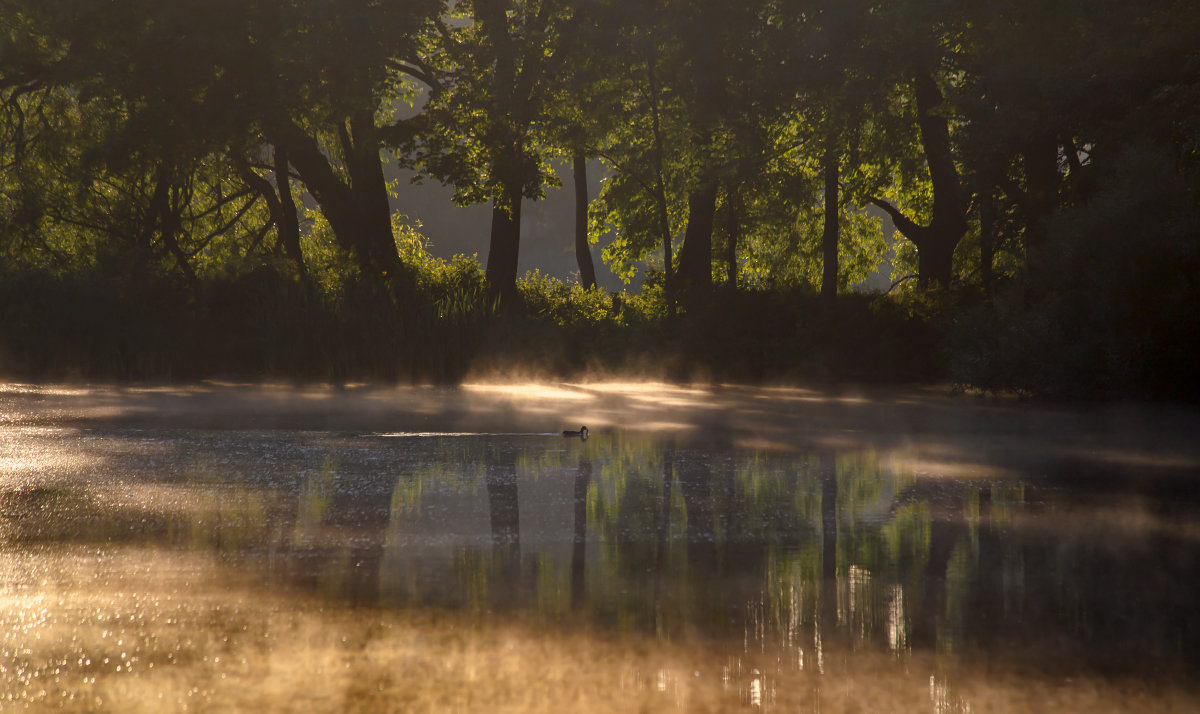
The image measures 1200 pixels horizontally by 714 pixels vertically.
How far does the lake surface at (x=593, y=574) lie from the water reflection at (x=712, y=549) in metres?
0.02

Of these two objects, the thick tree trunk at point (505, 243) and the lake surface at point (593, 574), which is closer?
the lake surface at point (593, 574)

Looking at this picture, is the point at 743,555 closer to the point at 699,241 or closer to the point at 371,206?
the point at 699,241

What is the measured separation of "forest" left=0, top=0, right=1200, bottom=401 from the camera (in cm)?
1466

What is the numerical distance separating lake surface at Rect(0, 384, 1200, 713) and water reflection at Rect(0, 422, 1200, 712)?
0.02m

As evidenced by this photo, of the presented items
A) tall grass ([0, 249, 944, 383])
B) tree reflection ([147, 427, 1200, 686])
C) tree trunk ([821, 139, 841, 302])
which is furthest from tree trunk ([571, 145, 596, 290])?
tree reflection ([147, 427, 1200, 686])

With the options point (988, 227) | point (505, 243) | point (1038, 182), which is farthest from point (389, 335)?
point (1038, 182)

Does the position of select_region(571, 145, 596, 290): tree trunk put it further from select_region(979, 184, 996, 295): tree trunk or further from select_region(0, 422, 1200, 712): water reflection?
select_region(0, 422, 1200, 712): water reflection

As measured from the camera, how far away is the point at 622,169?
27031mm

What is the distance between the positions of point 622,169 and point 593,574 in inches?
894

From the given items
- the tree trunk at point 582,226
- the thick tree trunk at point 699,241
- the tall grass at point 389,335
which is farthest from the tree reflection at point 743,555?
the tree trunk at point 582,226

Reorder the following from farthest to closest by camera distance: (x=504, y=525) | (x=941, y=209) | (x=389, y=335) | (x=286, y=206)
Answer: (x=286, y=206), (x=941, y=209), (x=389, y=335), (x=504, y=525)

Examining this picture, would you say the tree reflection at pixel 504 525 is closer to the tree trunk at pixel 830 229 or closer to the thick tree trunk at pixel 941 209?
the tree trunk at pixel 830 229

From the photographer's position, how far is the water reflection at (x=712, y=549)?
3.90 m

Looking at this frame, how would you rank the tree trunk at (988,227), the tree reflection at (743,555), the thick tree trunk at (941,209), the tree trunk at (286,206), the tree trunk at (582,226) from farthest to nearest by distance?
the tree trunk at (582,226) → the tree trunk at (286,206) → the thick tree trunk at (941,209) → the tree trunk at (988,227) → the tree reflection at (743,555)
